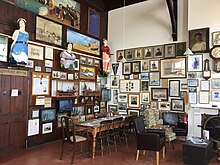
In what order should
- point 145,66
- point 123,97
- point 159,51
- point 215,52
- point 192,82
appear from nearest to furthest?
point 215,52
point 192,82
point 159,51
point 145,66
point 123,97

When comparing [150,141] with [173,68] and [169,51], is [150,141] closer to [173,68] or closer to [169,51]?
[173,68]

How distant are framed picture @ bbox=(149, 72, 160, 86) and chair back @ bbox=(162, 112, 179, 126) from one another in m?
1.12

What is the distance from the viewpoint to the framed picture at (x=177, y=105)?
20.7 feet

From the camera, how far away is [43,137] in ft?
18.3

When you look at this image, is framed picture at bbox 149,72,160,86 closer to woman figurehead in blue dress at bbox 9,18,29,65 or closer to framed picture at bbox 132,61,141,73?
framed picture at bbox 132,61,141,73

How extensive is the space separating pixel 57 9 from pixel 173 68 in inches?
160

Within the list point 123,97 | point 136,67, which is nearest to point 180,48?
point 136,67

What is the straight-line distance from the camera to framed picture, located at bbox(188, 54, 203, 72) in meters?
5.84

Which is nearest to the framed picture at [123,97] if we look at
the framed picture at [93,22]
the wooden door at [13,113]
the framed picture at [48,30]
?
the framed picture at [93,22]

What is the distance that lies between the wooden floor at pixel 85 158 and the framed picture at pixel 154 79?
2437 mm

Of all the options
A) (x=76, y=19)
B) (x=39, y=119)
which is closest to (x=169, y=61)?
(x=76, y=19)

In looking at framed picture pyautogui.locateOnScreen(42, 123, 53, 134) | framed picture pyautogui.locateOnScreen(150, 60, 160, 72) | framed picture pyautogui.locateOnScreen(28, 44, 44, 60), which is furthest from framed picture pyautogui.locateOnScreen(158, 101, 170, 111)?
framed picture pyautogui.locateOnScreen(28, 44, 44, 60)

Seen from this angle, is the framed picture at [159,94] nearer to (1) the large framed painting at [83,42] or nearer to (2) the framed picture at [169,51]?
(2) the framed picture at [169,51]

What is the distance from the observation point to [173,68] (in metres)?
6.52
